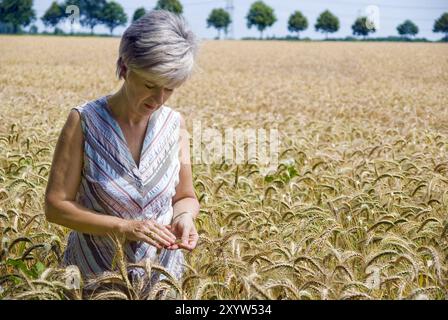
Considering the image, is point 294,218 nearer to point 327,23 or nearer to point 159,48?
point 159,48

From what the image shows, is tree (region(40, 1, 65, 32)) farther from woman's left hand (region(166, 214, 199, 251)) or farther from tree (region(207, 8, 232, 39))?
woman's left hand (region(166, 214, 199, 251))

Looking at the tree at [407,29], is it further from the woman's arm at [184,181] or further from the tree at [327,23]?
the woman's arm at [184,181]

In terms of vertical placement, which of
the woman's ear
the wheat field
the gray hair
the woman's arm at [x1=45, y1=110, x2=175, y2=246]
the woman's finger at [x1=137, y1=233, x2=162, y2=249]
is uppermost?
the gray hair

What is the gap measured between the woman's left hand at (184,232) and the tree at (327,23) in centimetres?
10403

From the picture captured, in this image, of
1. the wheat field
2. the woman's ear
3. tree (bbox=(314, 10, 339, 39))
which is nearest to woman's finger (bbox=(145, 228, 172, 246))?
the wheat field

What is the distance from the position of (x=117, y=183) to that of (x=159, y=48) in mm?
642

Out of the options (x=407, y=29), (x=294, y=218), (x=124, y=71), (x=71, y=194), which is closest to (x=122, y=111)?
(x=124, y=71)

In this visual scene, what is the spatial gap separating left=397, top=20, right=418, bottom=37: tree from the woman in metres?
64.3

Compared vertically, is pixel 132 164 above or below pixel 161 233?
above

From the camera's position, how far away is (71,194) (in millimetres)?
2836

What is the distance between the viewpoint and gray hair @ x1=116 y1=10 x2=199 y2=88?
8.60 ft

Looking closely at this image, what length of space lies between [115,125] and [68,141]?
0.72 ft

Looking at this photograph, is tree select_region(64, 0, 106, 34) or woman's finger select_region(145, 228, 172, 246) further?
tree select_region(64, 0, 106, 34)
